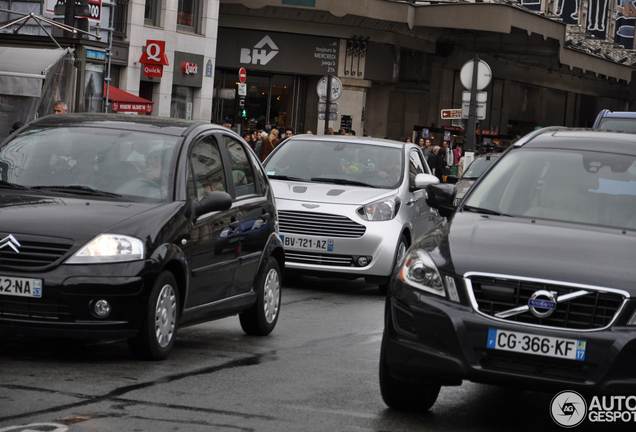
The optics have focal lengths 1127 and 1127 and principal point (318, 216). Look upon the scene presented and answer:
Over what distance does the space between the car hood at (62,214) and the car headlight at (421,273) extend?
193 centimetres

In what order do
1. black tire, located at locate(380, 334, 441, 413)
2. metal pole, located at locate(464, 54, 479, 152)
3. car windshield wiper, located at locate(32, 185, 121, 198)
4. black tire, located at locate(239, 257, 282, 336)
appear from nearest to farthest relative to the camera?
black tire, located at locate(380, 334, 441, 413) < car windshield wiper, located at locate(32, 185, 121, 198) < black tire, located at locate(239, 257, 282, 336) < metal pole, located at locate(464, 54, 479, 152)

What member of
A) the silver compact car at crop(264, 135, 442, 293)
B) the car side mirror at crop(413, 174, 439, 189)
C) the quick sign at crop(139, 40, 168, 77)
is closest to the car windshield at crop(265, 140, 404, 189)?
the silver compact car at crop(264, 135, 442, 293)

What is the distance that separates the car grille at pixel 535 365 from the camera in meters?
5.15

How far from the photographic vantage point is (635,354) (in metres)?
5.07

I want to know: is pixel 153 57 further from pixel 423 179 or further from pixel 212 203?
pixel 212 203

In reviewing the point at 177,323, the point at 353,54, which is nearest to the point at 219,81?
the point at 353,54

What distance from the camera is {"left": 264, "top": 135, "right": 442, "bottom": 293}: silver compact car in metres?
11.9

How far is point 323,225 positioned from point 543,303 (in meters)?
6.75

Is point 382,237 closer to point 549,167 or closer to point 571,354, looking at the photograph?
point 549,167

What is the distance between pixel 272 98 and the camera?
4525 cm

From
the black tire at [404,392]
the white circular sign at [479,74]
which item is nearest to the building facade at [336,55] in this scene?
the white circular sign at [479,74]

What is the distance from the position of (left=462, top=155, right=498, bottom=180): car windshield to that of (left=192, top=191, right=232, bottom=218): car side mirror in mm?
13839

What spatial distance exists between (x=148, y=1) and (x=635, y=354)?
3168 cm

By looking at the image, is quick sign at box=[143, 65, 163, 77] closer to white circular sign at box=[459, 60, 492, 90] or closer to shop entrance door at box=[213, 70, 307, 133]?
shop entrance door at box=[213, 70, 307, 133]
